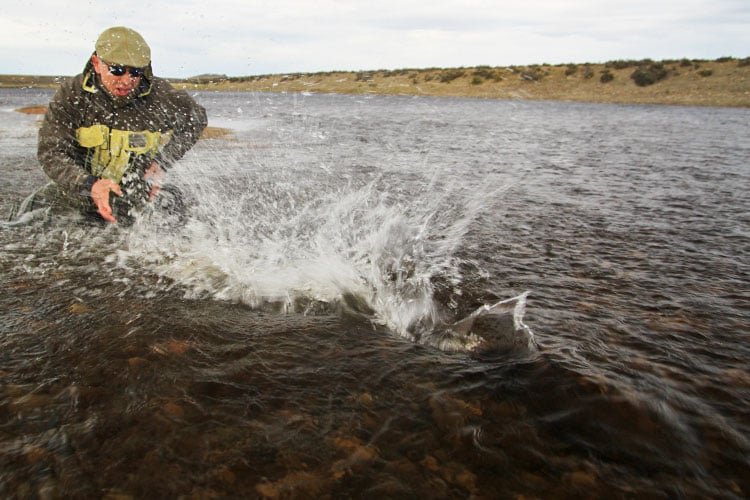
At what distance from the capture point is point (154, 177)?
5508 millimetres

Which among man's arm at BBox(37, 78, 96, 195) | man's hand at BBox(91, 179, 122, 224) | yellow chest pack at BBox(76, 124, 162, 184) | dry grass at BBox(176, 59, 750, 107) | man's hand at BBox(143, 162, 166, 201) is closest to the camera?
man's hand at BBox(91, 179, 122, 224)

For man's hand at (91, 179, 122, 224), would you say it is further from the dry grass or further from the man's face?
the dry grass

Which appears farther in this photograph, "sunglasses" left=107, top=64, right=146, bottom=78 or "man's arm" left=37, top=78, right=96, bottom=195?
"man's arm" left=37, top=78, right=96, bottom=195

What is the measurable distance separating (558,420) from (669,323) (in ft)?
5.69

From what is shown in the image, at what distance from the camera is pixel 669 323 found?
3486mm

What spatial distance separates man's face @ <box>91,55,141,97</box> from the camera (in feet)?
15.6

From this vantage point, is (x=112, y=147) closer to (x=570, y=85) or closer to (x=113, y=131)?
(x=113, y=131)


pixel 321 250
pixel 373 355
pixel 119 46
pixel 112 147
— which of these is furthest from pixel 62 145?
pixel 373 355

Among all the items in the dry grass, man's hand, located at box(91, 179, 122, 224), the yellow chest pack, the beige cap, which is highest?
the dry grass

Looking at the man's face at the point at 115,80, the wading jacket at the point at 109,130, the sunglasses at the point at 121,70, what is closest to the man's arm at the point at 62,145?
the wading jacket at the point at 109,130

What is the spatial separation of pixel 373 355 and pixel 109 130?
445 centimetres

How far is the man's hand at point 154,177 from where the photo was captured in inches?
215

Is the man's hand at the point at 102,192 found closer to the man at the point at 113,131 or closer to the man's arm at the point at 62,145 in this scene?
the man at the point at 113,131

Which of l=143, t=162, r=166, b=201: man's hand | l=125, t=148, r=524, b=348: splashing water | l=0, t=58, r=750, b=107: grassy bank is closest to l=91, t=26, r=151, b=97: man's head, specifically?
l=143, t=162, r=166, b=201: man's hand
